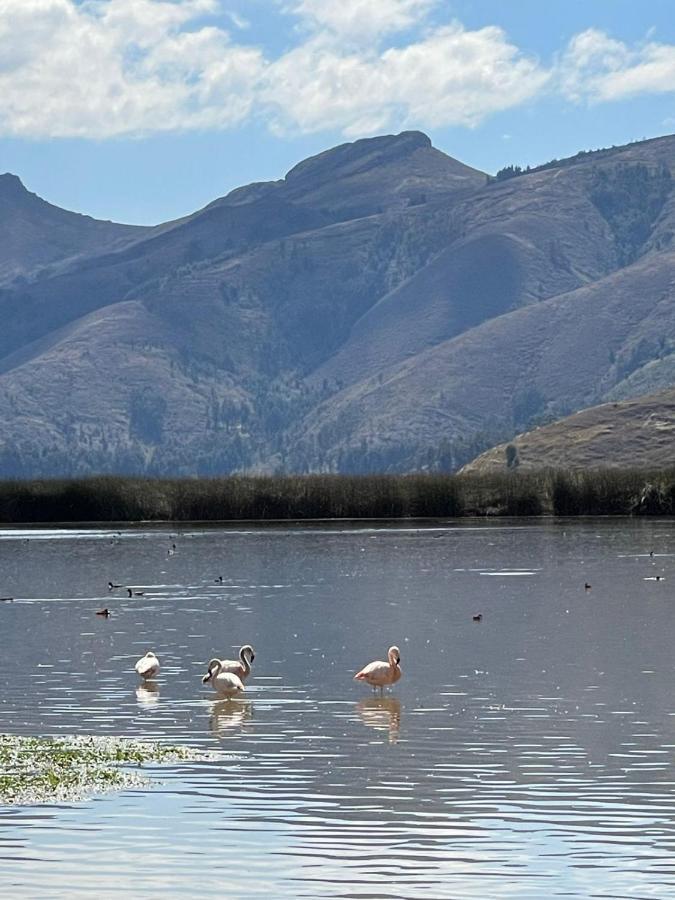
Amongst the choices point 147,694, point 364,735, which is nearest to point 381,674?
point 147,694

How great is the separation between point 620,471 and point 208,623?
5657cm

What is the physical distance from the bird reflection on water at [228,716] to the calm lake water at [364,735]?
8 centimetres

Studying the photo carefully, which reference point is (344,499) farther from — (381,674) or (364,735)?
(364,735)

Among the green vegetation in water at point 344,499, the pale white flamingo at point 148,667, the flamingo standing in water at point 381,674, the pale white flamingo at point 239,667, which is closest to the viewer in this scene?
the flamingo standing in water at point 381,674

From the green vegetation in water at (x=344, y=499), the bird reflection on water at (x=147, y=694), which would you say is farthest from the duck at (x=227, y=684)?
the green vegetation in water at (x=344, y=499)

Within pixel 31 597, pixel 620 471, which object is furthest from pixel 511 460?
pixel 31 597

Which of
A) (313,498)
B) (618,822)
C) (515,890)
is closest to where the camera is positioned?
(515,890)

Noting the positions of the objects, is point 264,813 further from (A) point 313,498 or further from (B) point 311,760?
(A) point 313,498

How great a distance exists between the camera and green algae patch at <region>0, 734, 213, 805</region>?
19688 mm

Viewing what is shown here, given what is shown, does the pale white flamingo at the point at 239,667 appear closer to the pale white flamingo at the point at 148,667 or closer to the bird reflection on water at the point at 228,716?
the pale white flamingo at the point at 148,667

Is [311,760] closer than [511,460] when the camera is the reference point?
Answer: Yes

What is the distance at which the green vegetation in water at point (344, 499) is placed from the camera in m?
92.9

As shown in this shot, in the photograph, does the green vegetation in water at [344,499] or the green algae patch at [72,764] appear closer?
the green algae patch at [72,764]

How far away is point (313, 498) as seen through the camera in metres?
93.4
